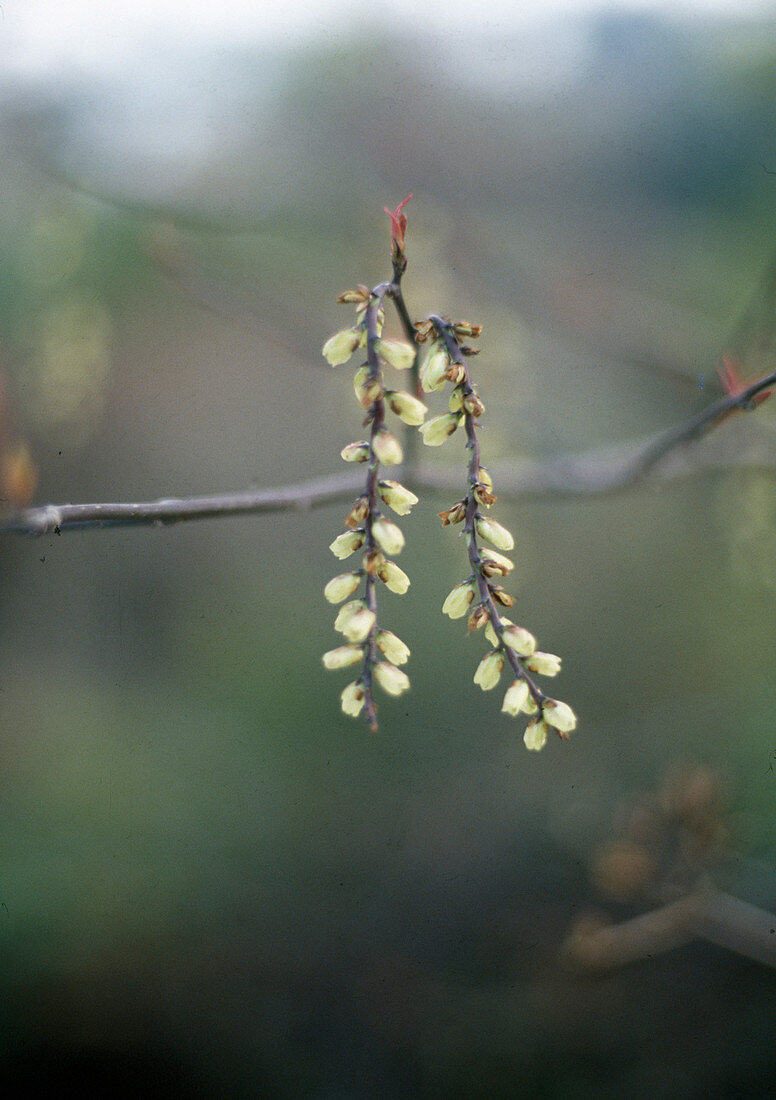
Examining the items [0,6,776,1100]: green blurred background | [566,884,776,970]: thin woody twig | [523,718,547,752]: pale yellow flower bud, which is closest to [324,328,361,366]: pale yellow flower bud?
[523,718,547,752]: pale yellow flower bud

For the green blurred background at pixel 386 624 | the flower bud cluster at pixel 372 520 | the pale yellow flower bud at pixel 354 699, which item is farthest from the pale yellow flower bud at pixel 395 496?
the green blurred background at pixel 386 624

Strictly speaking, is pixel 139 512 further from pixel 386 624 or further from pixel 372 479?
pixel 386 624

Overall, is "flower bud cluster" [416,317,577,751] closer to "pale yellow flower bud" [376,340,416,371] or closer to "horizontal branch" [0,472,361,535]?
"pale yellow flower bud" [376,340,416,371]

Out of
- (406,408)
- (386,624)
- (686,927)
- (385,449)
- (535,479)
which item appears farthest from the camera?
(386,624)

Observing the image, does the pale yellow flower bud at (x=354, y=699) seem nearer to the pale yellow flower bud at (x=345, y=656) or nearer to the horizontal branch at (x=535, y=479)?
the pale yellow flower bud at (x=345, y=656)

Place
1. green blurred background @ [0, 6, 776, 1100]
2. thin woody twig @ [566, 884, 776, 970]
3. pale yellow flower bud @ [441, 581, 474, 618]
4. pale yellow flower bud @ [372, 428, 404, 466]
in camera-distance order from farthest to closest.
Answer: green blurred background @ [0, 6, 776, 1100], thin woody twig @ [566, 884, 776, 970], pale yellow flower bud @ [441, 581, 474, 618], pale yellow flower bud @ [372, 428, 404, 466]

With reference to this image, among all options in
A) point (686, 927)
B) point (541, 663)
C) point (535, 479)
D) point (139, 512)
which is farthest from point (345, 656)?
point (686, 927)
